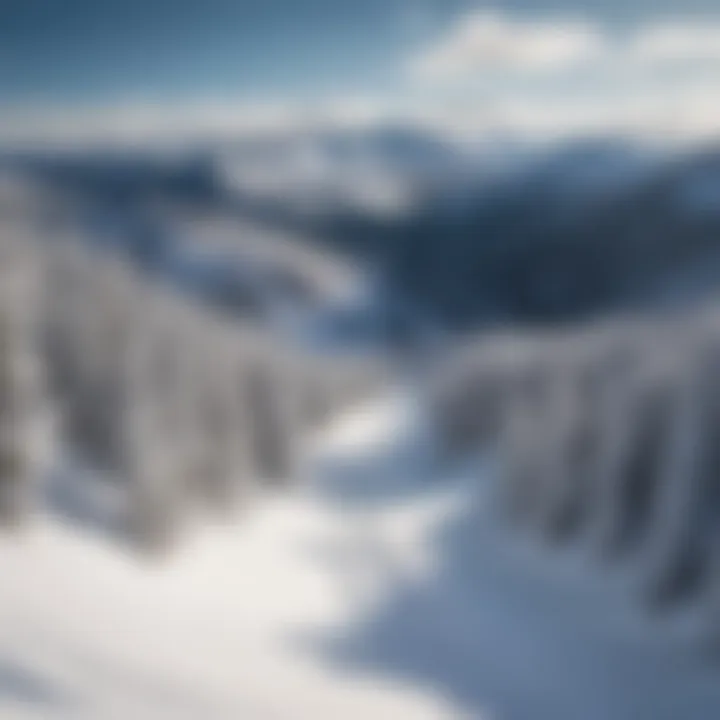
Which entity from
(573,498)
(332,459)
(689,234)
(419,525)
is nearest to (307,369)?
(332,459)

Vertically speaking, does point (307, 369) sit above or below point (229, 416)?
above

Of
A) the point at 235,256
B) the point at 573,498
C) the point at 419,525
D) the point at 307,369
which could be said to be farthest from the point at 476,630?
the point at 235,256

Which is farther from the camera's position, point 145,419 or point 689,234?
point 689,234

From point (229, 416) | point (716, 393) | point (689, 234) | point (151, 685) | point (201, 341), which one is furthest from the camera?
point (689, 234)

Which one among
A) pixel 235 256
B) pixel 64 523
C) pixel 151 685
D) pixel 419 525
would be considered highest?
pixel 235 256

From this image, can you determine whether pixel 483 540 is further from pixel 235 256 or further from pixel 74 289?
pixel 235 256

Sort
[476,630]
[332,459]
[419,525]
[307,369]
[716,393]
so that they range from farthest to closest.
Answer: [307,369] → [332,459] → [419,525] → [716,393] → [476,630]
